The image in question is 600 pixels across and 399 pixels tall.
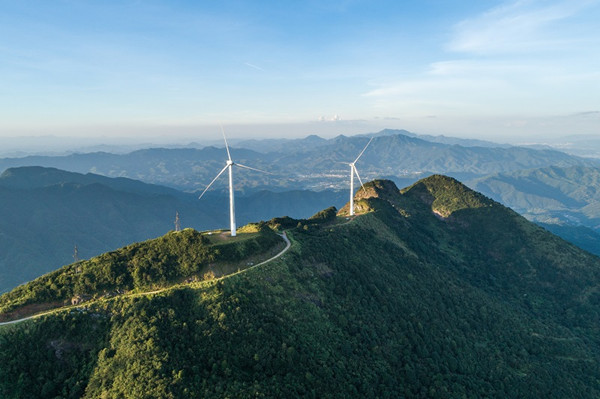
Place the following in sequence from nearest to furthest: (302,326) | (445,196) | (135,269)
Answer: (302,326), (135,269), (445,196)

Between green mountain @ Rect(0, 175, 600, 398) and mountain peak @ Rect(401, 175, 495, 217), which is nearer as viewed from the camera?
green mountain @ Rect(0, 175, 600, 398)

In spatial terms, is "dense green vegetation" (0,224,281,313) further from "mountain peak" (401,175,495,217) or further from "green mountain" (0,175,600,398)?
"mountain peak" (401,175,495,217)

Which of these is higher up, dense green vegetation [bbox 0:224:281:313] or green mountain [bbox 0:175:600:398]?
dense green vegetation [bbox 0:224:281:313]

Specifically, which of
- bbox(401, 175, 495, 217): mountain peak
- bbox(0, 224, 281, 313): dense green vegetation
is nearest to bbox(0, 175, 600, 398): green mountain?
bbox(0, 224, 281, 313): dense green vegetation

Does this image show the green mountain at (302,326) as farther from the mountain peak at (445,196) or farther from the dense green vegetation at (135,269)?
the mountain peak at (445,196)

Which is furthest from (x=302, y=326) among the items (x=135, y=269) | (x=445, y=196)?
(x=445, y=196)

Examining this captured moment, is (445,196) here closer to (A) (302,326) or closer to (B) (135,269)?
(A) (302,326)

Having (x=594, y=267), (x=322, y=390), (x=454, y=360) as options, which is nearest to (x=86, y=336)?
(x=322, y=390)

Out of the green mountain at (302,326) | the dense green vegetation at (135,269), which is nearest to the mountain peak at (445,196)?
the green mountain at (302,326)
